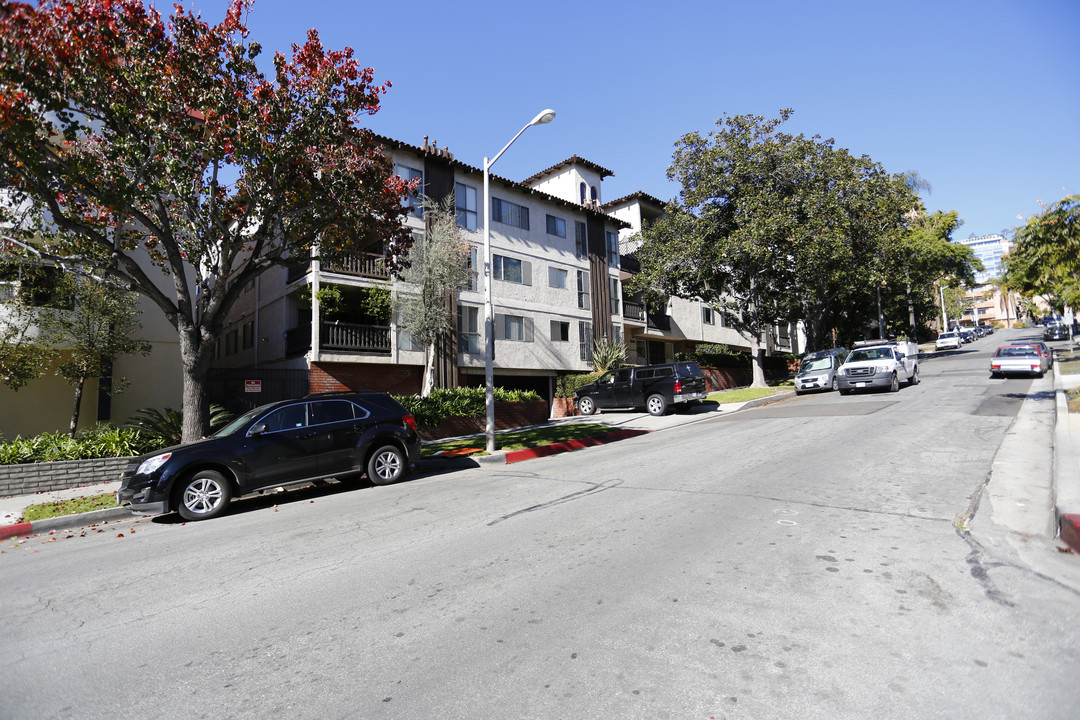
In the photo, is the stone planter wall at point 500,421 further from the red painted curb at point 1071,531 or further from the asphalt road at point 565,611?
the red painted curb at point 1071,531

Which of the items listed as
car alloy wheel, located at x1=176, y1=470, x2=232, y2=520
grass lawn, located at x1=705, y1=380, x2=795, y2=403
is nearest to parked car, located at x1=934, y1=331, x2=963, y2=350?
grass lawn, located at x1=705, y1=380, x2=795, y2=403

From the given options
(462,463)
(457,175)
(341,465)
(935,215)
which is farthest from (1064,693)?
(935,215)

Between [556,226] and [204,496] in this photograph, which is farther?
[556,226]

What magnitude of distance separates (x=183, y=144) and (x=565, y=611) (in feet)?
36.5

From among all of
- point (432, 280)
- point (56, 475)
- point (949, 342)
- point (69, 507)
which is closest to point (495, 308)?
point (432, 280)

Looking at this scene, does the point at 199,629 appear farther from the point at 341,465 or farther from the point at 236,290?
the point at 236,290

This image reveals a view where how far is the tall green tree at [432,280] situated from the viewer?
21.4 metres

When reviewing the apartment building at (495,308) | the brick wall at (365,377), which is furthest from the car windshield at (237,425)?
the brick wall at (365,377)

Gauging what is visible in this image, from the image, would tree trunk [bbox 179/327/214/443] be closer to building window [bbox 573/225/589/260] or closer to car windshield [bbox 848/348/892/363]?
car windshield [bbox 848/348/892/363]

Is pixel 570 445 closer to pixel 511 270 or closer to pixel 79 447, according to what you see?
pixel 79 447

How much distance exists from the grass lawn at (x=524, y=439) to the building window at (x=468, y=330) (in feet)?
25.5

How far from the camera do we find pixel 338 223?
501 inches

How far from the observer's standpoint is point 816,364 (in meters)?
26.2

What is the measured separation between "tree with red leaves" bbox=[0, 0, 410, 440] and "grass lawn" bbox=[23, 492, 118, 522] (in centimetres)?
183
